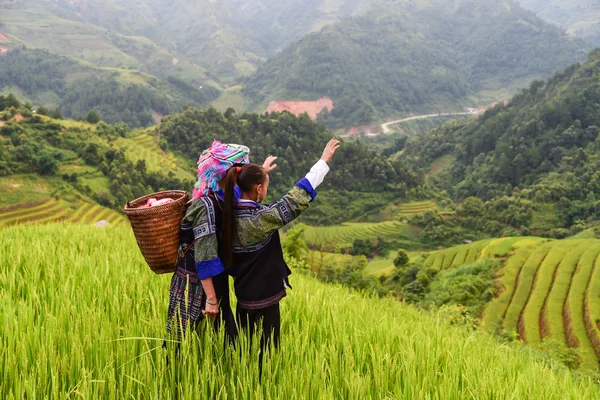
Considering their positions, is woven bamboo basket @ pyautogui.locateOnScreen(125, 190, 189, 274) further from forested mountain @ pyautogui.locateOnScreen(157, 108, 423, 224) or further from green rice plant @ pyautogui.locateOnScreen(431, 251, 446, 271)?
forested mountain @ pyautogui.locateOnScreen(157, 108, 423, 224)

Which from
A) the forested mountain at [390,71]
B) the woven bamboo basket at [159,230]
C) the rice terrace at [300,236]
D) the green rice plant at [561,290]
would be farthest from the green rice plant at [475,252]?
the forested mountain at [390,71]

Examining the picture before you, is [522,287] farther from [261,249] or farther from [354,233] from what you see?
[354,233]

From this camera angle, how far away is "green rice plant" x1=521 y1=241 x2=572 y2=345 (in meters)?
19.2

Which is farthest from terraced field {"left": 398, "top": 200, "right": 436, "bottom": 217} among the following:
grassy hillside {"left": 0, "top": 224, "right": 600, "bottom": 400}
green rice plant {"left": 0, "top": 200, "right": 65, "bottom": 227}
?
grassy hillside {"left": 0, "top": 224, "right": 600, "bottom": 400}

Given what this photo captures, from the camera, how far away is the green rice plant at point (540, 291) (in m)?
19.2

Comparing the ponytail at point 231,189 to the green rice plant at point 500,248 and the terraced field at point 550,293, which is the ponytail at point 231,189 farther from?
the green rice plant at point 500,248

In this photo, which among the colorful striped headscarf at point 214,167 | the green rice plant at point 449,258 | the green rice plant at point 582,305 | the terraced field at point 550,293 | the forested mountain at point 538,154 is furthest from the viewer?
the forested mountain at point 538,154

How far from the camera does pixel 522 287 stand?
76.1 ft

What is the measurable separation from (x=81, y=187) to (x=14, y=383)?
147 feet

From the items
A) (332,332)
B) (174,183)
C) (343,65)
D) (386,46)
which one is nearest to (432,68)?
(386,46)

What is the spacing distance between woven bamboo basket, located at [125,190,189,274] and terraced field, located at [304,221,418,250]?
4821 cm

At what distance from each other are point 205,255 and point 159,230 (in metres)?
0.26

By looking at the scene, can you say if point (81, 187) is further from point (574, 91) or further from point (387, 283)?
point (574, 91)

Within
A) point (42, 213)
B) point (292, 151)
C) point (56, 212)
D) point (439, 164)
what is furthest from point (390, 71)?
point (42, 213)
